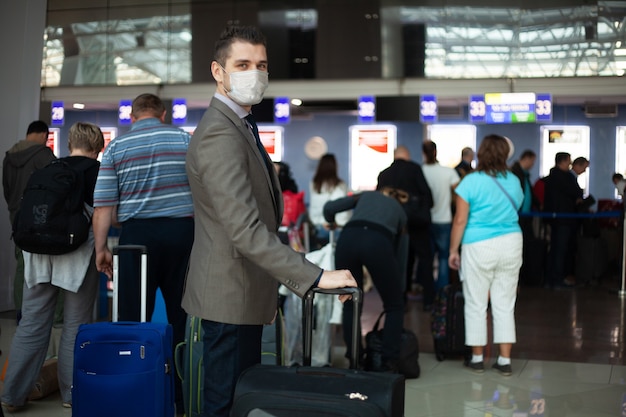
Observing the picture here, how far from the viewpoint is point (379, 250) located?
523 centimetres

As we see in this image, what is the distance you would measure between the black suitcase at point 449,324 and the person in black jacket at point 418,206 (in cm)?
205

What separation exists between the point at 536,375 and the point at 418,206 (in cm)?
312

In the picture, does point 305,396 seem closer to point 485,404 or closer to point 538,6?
point 485,404

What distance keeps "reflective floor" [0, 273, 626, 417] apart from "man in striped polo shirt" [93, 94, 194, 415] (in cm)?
96

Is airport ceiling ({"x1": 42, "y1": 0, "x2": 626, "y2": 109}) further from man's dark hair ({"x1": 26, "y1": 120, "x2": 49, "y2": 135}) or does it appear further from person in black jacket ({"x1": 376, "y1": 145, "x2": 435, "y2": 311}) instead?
man's dark hair ({"x1": 26, "y1": 120, "x2": 49, "y2": 135})

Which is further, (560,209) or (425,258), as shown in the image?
(560,209)

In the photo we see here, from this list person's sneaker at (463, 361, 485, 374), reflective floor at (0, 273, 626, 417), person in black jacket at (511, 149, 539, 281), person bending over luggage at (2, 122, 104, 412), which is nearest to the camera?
person bending over luggage at (2, 122, 104, 412)

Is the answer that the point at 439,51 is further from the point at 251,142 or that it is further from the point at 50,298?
the point at 251,142

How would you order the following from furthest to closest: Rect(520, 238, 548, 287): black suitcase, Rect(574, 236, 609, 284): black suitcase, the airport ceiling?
the airport ceiling, Rect(574, 236, 609, 284): black suitcase, Rect(520, 238, 548, 287): black suitcase

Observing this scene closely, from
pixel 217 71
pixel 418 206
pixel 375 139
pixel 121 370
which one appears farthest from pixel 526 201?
pixel 217 71

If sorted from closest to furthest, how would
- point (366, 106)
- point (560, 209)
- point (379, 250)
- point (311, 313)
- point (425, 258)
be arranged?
point (311, 313), point (379, 250), point (425, 258), point (560, 209), point (366, 106)

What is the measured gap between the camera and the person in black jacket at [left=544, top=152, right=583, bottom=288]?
36.2 feet

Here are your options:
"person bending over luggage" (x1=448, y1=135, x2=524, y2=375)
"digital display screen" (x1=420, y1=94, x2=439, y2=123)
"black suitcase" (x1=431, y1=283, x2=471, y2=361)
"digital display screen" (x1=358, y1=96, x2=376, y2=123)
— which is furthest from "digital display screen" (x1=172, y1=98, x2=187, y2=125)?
"person bending over luggage" (x1=448, y1=135, x2=524, y2=375)

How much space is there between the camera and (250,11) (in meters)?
14.8
